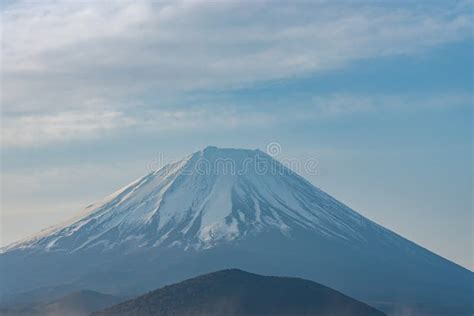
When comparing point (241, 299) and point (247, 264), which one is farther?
point (247, 264)

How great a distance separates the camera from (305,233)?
196m

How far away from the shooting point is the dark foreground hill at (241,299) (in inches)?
3986

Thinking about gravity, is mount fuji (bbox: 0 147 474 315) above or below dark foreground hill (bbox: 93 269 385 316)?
above

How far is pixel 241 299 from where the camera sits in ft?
335

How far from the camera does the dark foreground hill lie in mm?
101250

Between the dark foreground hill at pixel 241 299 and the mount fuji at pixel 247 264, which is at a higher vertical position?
the mount fuji at pixel 247 264

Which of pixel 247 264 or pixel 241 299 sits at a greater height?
pixel 247 264

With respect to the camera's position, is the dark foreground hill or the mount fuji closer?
the dark foreground hill

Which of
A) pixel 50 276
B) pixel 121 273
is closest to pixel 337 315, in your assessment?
pixel 121 273

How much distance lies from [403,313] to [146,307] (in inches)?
2007

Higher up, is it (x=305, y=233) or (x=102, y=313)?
(x=305, y=233)

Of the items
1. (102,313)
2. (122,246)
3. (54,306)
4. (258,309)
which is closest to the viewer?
(258,309)

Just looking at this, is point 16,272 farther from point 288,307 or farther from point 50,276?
point 288,307

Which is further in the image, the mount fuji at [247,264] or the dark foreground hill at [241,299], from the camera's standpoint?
the mount fuji at [247,264]
